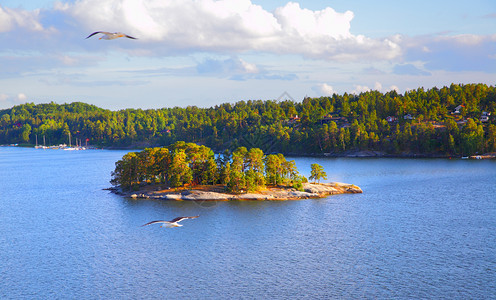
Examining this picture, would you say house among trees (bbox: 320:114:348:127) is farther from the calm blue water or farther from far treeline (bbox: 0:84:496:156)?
the calm blue water

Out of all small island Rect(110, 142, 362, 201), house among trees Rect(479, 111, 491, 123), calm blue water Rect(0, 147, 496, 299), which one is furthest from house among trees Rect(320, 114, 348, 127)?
small island Rect(110, 142, 362, 201)

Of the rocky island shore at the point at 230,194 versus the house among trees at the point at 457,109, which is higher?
the house among trees at the point at 457,109

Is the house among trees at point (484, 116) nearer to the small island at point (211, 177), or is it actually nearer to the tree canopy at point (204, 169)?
Result: the small island at point (211, 177)

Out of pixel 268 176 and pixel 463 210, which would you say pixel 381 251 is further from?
pixel 268 176

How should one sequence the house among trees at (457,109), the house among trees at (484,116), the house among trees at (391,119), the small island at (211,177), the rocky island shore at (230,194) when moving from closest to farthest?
the rocky island shore at (230,194) → the small island at (211,177) → the house among trees at (484,116) → the house among trees at (457,109) → the house among trees at (391,119)

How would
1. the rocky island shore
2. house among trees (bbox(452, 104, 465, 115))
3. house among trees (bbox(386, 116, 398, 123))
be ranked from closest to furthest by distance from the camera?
the rocky island shore < house among trees (bbox(452, 104, 465, 115)) < house among trees (bbox(386, 116, 398, 123))

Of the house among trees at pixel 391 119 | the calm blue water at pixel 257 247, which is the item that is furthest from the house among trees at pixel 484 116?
the calm blue water at pixel 257 247

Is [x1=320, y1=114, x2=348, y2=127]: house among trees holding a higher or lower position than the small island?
higher

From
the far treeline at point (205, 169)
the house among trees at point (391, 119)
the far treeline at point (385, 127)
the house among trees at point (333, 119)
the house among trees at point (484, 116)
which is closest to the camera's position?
the far treeline at point (205, 169)
